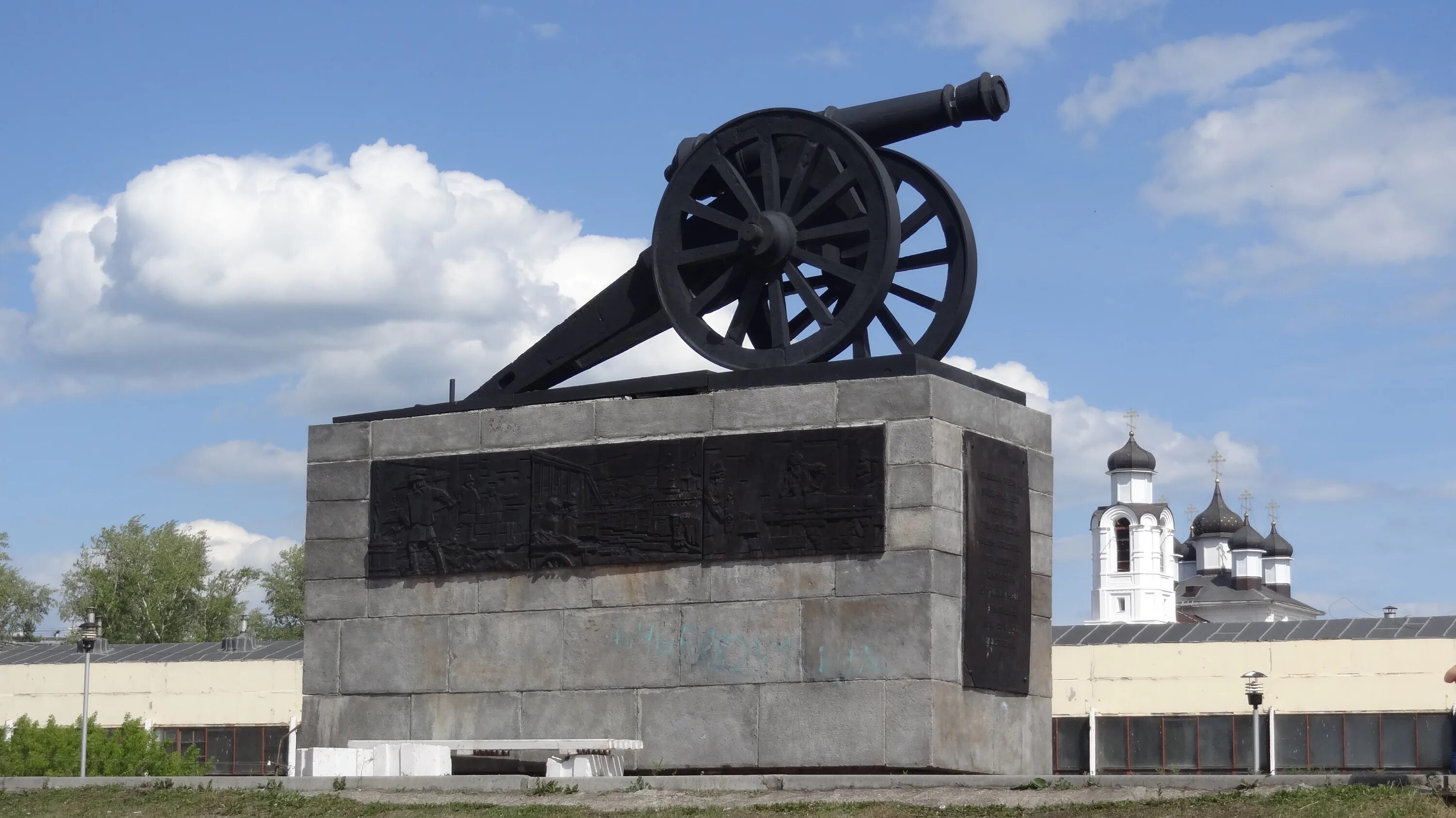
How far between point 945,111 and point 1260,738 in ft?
69.3

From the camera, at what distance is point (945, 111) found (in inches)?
583

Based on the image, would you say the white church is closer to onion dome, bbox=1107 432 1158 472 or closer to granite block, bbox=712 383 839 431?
onion dome, bbox=1107 432 1158 472

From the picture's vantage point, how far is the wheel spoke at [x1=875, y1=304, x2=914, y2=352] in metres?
14.9

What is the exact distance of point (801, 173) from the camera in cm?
1473

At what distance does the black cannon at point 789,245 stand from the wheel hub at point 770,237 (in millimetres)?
11

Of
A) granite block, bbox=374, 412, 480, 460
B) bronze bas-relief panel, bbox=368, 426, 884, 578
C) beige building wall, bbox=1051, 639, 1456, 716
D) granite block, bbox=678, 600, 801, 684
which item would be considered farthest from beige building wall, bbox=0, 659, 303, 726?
granite block, bbox=678, 600, 801, 684

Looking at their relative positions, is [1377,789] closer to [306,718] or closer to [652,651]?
[652,651]

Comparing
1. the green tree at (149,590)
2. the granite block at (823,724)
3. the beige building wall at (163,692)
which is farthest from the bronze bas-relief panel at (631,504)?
the green tree at (149,590)

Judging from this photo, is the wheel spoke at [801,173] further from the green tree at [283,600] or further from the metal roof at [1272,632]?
the green tree at [283,600]

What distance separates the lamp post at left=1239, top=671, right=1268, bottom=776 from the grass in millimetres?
20018

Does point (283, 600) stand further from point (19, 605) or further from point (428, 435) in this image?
point (428, 435)

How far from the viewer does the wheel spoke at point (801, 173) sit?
1465 cm

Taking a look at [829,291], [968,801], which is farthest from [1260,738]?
[968,801]

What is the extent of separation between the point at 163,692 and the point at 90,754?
33.5 ft
